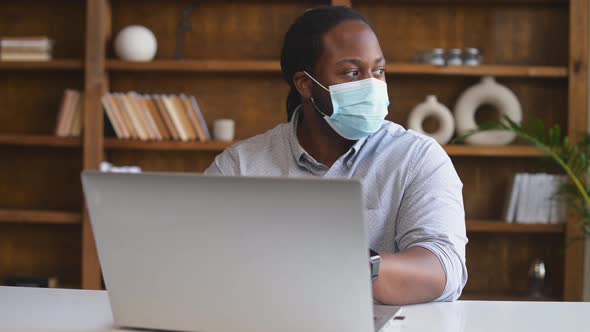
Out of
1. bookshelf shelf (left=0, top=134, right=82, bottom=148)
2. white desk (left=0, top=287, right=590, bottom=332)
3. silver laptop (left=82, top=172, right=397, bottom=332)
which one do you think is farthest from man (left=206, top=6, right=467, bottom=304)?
bookshelf shelf (left=0, top=134, right=82, bottom=148)

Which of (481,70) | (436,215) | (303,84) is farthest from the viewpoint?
(481,70)

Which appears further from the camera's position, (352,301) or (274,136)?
(274,136)

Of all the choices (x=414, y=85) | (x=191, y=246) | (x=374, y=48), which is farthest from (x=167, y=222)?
(x=414, y=85)

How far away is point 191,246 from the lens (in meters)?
1.06

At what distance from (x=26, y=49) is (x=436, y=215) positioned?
8.96ft

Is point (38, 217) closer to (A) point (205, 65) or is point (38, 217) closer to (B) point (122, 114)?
(B) point (122, 114)

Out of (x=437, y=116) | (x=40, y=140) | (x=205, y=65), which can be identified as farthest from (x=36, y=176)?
(x=437, y=116)

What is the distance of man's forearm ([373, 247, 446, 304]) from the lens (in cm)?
136

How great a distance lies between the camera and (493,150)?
12.0 ft

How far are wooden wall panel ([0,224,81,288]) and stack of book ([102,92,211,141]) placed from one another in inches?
25.0

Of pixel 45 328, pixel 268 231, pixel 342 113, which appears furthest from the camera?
pixel 342 113

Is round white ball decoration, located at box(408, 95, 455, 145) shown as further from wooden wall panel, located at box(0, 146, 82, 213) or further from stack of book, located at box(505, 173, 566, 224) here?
wooden wall panel, located at box(0, 146, 82, 213)

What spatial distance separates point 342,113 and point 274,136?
18 centimetres

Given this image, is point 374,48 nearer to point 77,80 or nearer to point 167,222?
point 167,222
